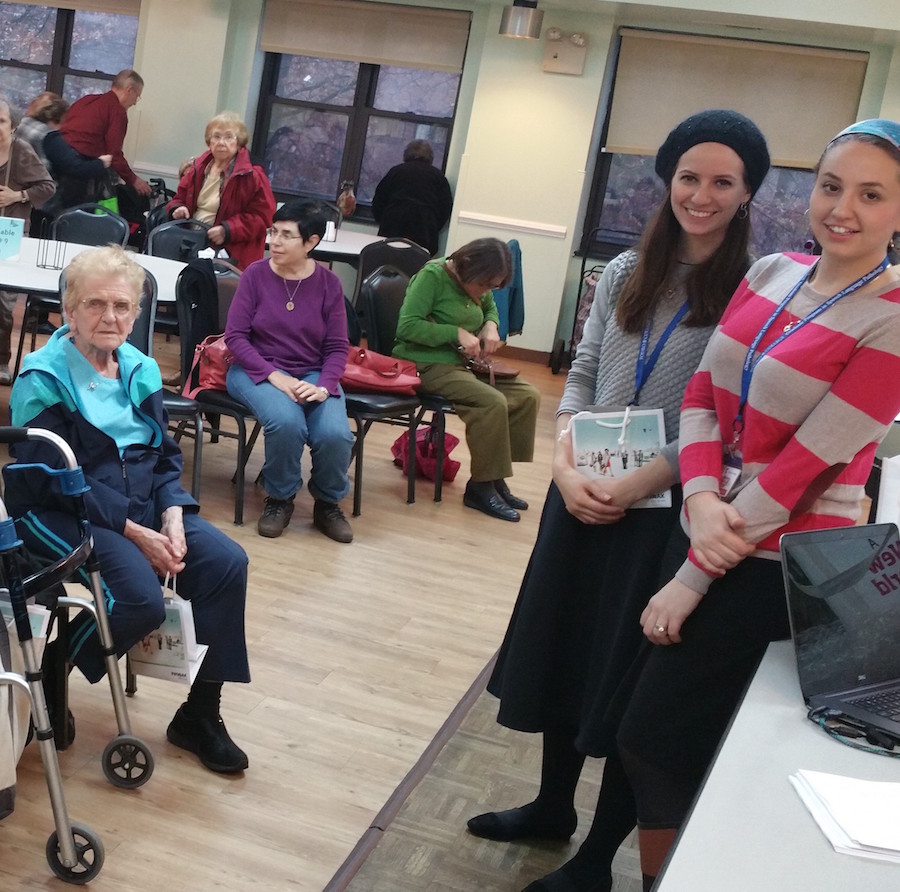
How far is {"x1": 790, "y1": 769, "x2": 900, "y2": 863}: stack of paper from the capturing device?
118 centimetres

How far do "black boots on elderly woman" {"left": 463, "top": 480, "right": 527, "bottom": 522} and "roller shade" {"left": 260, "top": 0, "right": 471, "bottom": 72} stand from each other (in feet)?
17.6

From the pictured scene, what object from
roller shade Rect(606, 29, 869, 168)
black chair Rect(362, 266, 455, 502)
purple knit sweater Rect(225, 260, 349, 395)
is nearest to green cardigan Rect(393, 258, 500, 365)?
black chair Rect(362, 266, 455, 502)

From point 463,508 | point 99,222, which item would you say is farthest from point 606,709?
point 99,222

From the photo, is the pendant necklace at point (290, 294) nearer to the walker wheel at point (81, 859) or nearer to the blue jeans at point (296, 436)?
the blue jeans at point (296, 436)

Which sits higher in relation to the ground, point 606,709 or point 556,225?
point 556,225

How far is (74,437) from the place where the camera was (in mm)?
2463

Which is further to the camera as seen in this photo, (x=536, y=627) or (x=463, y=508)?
(x=463, y=508)

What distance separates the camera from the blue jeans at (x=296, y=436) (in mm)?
4113

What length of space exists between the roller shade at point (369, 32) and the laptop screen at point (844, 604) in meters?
8.37

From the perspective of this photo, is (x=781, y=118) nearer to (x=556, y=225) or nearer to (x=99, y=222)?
(x=556, y=225)

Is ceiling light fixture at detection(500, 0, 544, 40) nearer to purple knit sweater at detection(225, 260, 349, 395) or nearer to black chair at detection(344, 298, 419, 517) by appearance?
black chair at detection(344, 298, 419, 517)

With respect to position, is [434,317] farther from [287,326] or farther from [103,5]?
[103,5]

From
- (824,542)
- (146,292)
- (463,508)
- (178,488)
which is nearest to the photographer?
(824,542)

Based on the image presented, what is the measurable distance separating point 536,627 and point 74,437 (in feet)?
3.63
